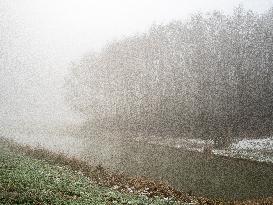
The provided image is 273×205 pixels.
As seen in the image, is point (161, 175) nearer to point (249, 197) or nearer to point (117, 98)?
point (249, 197)

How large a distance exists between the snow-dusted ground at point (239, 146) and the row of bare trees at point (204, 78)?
1.82 metres

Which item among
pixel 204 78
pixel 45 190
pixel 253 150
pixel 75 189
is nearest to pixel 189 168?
pixel 253 150

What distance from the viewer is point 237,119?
64688mm

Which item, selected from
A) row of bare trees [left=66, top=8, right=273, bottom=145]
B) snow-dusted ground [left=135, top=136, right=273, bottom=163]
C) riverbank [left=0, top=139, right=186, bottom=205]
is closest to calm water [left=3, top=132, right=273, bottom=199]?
snow-dusted ground [left=135, top=136, right=273, bottom=163]

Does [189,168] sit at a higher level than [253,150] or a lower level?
lower

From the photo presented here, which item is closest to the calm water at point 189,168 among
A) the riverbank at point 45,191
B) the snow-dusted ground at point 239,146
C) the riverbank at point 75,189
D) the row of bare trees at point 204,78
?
the snow-dusted ground at point 239,146

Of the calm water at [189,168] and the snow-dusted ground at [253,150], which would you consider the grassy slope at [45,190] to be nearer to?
the calm water at [189,168]

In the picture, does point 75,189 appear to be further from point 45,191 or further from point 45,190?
point 45,191

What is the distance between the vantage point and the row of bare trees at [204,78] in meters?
65.1

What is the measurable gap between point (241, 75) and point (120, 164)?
3038 centimetres

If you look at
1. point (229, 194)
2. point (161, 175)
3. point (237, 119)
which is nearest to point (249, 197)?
point (229, 194)

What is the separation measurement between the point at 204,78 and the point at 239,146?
1377 cm

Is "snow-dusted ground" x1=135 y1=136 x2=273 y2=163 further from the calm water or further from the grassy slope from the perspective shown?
the grassy slope

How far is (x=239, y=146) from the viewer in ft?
199
